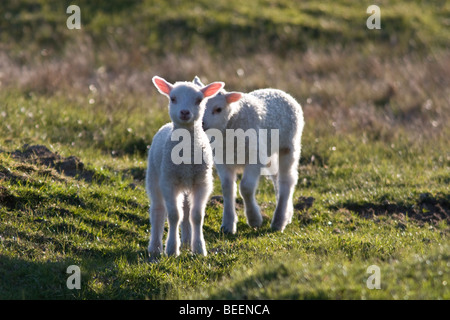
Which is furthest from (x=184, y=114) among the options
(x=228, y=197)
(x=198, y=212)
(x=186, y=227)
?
(x=228, y=197)

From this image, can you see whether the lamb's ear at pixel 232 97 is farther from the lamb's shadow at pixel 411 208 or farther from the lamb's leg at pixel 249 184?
the lamb's shadow at pixel 411 208

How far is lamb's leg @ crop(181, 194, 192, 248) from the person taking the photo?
284 inches

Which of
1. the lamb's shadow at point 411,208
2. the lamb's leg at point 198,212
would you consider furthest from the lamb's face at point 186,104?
the lamb's shadow at point 411,208

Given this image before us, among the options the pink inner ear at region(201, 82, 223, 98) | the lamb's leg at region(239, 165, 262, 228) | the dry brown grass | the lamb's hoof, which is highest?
the pink inner ear at region(201, 82, 223, 98)

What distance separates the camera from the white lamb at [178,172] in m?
6.47

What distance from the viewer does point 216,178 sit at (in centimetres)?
1044

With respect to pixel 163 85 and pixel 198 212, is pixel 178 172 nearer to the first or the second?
pixel 198 212

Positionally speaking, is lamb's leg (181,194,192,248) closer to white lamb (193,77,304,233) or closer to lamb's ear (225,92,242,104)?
white lamb (193,77,304,233)

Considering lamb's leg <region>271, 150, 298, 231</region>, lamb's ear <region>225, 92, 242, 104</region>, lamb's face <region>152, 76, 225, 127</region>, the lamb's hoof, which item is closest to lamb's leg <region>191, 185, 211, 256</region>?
the lamb's hoof

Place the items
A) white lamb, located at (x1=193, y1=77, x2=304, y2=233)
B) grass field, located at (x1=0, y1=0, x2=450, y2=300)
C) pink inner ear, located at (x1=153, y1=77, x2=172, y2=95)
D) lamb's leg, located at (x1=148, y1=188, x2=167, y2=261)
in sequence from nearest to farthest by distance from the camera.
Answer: grass field, located at (x1=0, y1=0, x2=450, y2=300) < pink inner ear, located at (x1=153, y1=77, x2=172, y2=95) < lamb's leg, located at (x1=148, y1=188, x2=167, y2=261) < white lamb, located at (x1=193, y1=77, x2=304, y2=233)

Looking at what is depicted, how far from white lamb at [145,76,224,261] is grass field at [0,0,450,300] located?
1.07 feet

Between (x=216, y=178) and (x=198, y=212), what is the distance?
3.71 m

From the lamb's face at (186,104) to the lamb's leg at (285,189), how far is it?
2.21 m
